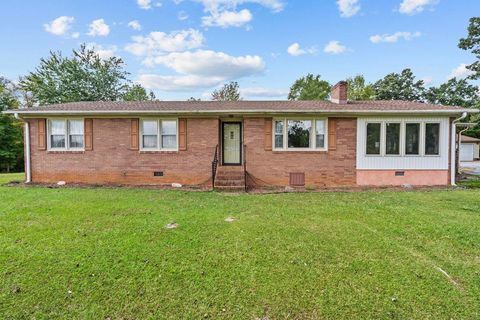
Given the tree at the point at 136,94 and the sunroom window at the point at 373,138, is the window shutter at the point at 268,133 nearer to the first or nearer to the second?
the sunroom window at the point at 373,138

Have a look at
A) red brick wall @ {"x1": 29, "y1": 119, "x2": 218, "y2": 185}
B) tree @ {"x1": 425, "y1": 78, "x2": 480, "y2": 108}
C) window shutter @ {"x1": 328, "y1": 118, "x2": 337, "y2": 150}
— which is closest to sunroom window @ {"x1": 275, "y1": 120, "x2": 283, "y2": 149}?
window shutter @ {"x1": 328, "y1": 118, "x2": 337, "y2": 150}

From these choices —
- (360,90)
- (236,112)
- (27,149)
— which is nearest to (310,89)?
(360,90)

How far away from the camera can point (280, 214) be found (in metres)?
5.95

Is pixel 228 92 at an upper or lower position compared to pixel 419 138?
upper

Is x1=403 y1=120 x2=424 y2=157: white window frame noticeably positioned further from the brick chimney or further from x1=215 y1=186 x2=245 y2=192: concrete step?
x1=215 y1=186 x2=245 y2=192: concrete step

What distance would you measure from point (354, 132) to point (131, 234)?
27.3ft

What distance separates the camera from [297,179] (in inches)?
387

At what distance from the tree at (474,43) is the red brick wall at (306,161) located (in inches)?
601

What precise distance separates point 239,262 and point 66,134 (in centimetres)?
966

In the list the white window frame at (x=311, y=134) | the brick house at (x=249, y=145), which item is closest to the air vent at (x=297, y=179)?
the brick house at (x=249, y=145)

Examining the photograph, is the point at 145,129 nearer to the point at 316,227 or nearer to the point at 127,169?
the point at 127,169

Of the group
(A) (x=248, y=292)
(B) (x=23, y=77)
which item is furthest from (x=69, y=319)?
(B) (x=23, y=77)

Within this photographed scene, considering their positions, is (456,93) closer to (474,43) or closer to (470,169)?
(474,43)

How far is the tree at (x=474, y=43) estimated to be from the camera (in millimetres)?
17544
